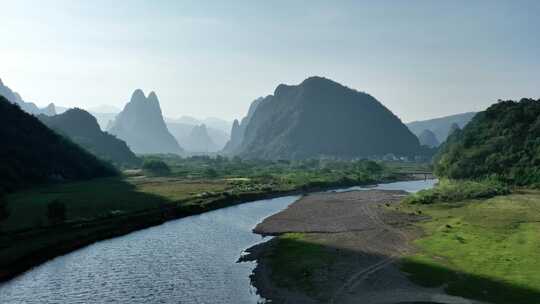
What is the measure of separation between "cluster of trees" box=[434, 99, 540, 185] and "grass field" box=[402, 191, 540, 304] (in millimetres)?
41987

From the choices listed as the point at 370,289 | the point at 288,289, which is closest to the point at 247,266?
the point at 288,289

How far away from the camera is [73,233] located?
208 ft

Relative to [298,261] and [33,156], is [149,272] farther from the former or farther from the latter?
[33,156]

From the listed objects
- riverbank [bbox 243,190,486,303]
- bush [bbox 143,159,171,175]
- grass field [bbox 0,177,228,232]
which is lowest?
riverbank [bbox 243,190,486,303]

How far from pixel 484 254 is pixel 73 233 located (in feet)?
181

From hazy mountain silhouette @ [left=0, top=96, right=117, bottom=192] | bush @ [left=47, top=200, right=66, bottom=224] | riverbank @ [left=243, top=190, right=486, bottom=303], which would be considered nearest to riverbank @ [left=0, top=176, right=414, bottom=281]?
bush @ [left=47, top=200, right=66, bottom=224]

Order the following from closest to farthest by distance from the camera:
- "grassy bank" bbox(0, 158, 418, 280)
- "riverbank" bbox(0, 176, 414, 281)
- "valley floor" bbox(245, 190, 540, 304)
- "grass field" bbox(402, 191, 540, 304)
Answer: "grass field" bbox(402, 191, 540, 304) → "valley floor" bbox(245, 190, 540, 304) → "riverbank" bbox(0, 176, 414, 281) → "grassy bank" bbox(0, 158, 418, 280)

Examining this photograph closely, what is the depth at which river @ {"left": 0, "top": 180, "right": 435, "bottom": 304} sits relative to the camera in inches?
1624

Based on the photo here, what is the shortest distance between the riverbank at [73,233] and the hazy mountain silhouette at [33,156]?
117 ft

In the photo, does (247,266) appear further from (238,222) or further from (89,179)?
(89,179)

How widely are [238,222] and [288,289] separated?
42.7 m

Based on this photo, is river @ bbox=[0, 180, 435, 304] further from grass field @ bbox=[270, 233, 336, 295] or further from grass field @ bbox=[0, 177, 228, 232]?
grass field @ bbox=[0, 177, 228, 232]

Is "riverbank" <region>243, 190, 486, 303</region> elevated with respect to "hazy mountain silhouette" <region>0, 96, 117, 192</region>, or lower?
lower

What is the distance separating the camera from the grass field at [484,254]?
39.9 m
